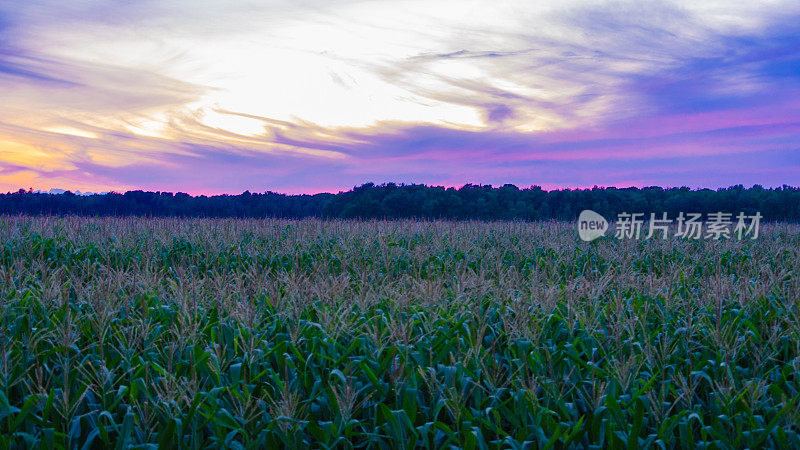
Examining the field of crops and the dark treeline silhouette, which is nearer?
the field of crops

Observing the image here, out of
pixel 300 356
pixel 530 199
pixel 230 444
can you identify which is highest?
pixel 530 199

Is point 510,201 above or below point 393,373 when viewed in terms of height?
above

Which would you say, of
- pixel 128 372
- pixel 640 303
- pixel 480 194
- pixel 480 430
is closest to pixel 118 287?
pixel 128 372

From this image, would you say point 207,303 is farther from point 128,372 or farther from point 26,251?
point 26,251

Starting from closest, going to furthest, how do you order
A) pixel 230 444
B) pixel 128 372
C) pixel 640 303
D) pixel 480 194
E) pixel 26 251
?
pixel 230 444
pixel 128 372
pixel 640 303
pixel 26 251
pixel 480 194

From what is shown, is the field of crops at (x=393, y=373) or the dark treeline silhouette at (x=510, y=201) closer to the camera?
the field of crops at (x=393, y=373)

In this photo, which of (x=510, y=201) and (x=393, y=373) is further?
(x=510, y=201)

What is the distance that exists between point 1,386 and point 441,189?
63.6 meters

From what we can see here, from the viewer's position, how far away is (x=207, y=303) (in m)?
5.75

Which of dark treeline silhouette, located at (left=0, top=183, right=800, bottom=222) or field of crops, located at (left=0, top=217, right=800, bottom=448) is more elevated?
dark treeline silhouette, located at (left=0, top=183, right=800, bottom=222)

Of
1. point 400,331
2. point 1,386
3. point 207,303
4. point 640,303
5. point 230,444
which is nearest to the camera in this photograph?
point 230,444

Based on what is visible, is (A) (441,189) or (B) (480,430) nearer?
(B) (480,430)

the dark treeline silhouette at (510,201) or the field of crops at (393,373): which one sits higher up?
the dark treeline silhouette at (510,201)

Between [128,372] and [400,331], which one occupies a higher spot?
[400,331]
